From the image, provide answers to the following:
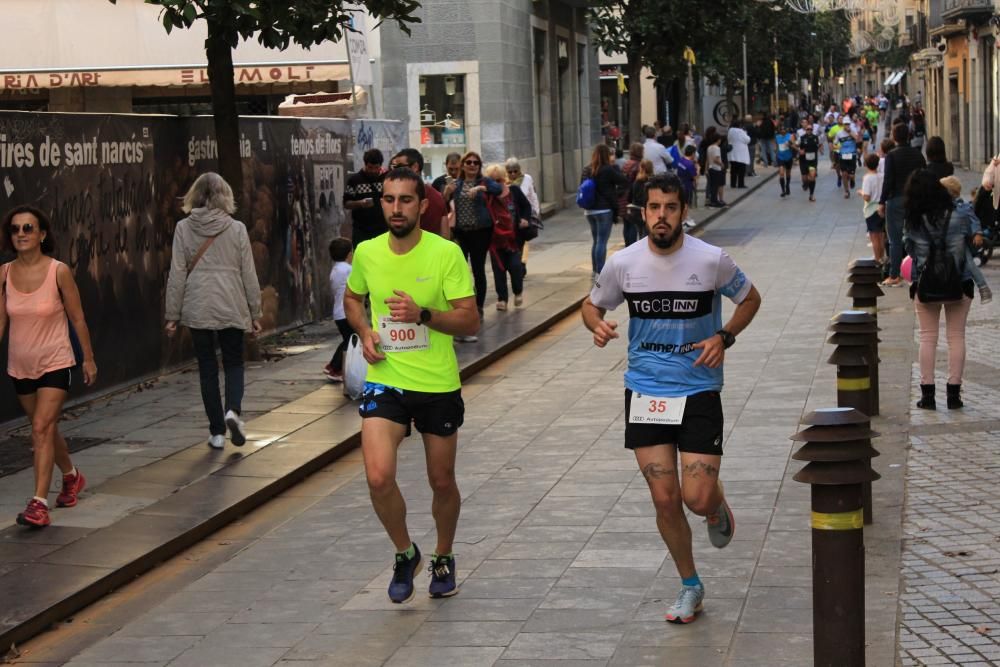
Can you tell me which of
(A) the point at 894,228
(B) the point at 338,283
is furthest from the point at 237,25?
(A) the point at 894,228

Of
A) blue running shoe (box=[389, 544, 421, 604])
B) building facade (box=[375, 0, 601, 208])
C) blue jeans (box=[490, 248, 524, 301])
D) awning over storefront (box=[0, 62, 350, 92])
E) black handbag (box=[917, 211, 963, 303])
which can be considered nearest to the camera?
blue running shoe (box=[389, 544, 421, 604])

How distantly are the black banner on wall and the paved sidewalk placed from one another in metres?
2.87

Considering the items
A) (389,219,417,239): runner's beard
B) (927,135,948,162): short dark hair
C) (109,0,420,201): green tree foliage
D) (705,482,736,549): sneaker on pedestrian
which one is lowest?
(705,482,736,549): sneaker on pedestrian

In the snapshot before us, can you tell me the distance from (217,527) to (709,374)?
3.45 metres

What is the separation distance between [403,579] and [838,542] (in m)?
2.47

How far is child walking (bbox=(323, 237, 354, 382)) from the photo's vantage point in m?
12.4

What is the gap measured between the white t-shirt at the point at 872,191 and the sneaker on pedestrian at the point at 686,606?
543 inches

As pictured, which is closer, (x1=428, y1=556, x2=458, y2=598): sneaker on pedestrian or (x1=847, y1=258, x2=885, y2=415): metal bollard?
(x1=428, y1=556, x2=458, y2=598): sneaker on pedestrian

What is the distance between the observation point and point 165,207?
44.2 ft

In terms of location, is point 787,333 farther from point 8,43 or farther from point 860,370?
point 8,43

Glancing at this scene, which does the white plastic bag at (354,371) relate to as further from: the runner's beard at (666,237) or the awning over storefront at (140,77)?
the awning over storefront at (140,77)

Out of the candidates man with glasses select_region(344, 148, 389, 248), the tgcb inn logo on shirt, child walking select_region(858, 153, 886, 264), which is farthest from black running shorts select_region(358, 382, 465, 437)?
child walking select_region(858, 153, 886, 264)

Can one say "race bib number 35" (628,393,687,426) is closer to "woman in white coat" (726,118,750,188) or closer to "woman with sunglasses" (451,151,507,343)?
"woman with sunglasses" (451,151,507,343)

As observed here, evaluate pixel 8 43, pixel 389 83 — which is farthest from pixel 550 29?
pixel 8 43
